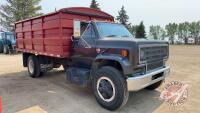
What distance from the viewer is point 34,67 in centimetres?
848

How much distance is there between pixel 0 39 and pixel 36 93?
→ 1972cm

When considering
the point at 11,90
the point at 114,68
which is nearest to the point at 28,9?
the point at 11,90

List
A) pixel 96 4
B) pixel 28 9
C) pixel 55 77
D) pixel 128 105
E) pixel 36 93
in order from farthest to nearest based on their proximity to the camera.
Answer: pixel 96 4 → pixel 28 9 → pixel 55 77 → pixel 36 93 → pixel 128 105

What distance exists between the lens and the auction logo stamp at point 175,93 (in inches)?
212

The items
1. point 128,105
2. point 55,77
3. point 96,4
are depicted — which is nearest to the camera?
point 128,105

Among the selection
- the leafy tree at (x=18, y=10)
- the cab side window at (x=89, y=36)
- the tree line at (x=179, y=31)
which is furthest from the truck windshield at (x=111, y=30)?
the tree line at (x=179, y=31)

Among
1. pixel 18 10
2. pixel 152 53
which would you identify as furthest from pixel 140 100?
pixel 18 10

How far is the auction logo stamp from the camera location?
5392 mm

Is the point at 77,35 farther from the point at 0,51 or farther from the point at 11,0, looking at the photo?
the point at 11,0

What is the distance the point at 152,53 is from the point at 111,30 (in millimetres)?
1472

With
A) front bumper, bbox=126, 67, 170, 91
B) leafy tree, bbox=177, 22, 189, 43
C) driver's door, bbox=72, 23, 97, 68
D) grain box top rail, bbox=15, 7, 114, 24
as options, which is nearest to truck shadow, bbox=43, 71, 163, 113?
front bumper, bbox=126, 67, 170, 91

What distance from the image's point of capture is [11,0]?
36.1 metres

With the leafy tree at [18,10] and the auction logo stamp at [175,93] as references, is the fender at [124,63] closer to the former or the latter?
the auction logo stamp at [175,93]

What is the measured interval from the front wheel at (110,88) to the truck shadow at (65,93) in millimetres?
209
